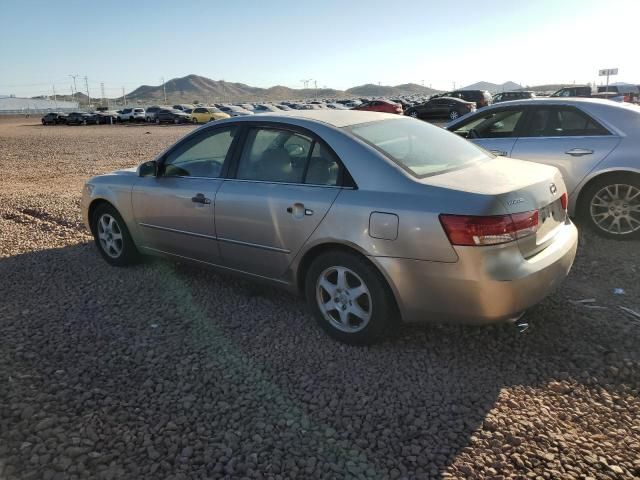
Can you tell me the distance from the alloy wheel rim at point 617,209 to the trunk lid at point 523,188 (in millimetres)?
2161

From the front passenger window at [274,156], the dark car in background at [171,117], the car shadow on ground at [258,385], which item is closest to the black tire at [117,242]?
the car shadow on ground at [258,385]

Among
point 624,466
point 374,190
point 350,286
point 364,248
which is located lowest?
point 624,466

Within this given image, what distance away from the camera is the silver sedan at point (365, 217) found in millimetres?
3068

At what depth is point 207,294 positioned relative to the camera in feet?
15.2

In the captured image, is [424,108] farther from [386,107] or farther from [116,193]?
[116,193]

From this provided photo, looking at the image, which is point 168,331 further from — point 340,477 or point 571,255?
point 571,255

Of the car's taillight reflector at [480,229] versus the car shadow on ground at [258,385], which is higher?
the car's taillight reflector at [480,229]

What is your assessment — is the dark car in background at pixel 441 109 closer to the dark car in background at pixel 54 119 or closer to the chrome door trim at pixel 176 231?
the chrome door trim at pixel 176 231

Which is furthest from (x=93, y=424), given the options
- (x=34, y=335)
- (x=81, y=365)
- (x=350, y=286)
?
(x=350, y=286)

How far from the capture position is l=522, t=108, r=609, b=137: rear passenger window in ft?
18.9

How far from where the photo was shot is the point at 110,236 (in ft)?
17.8

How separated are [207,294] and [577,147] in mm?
4243

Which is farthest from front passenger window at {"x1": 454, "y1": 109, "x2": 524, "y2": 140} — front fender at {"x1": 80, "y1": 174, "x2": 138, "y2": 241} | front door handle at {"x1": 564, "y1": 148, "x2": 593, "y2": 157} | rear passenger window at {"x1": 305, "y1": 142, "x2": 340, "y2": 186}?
front fender at {"x1": 80, "y1": 174, "x2": 138, "y2": 241}

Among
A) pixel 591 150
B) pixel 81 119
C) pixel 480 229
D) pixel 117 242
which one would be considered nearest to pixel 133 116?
pixel 81 119
